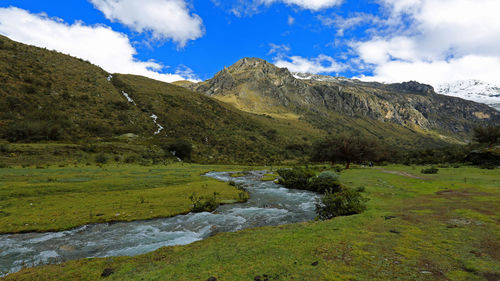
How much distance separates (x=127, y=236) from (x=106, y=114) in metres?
Result: 92.4

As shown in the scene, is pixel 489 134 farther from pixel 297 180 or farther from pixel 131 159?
pixel 131 159

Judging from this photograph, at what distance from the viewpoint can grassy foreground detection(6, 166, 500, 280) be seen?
245 inches

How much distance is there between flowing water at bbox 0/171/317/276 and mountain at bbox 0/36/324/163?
57.2m

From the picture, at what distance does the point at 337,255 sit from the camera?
24.3 ft

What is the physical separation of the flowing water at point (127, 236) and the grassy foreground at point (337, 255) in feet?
7.75

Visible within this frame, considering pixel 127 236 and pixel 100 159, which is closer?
pixel 127 236

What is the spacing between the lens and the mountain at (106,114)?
6431 cm

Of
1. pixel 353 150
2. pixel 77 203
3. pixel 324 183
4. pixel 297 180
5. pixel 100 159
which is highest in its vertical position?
pixel 353 150

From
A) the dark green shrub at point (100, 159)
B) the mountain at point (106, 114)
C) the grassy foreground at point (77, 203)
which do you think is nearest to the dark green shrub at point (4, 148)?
the mountain at point (106, 114)

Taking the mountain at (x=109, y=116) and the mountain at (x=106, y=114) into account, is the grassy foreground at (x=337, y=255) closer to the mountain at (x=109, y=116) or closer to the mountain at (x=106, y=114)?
the mountain at (x=109, y=116)

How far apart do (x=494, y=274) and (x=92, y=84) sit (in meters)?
134

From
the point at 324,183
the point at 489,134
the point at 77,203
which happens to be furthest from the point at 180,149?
the point at 489,134

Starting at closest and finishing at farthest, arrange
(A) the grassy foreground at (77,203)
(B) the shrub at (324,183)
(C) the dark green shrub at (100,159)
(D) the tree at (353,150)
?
1. (A) the grassy foreground at (77,203)
2. (B) the shrub at (324,183)
3. (C) the dark green shrub at (100,159)
4. (D) the tree at (353,150)

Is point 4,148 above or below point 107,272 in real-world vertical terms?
above
